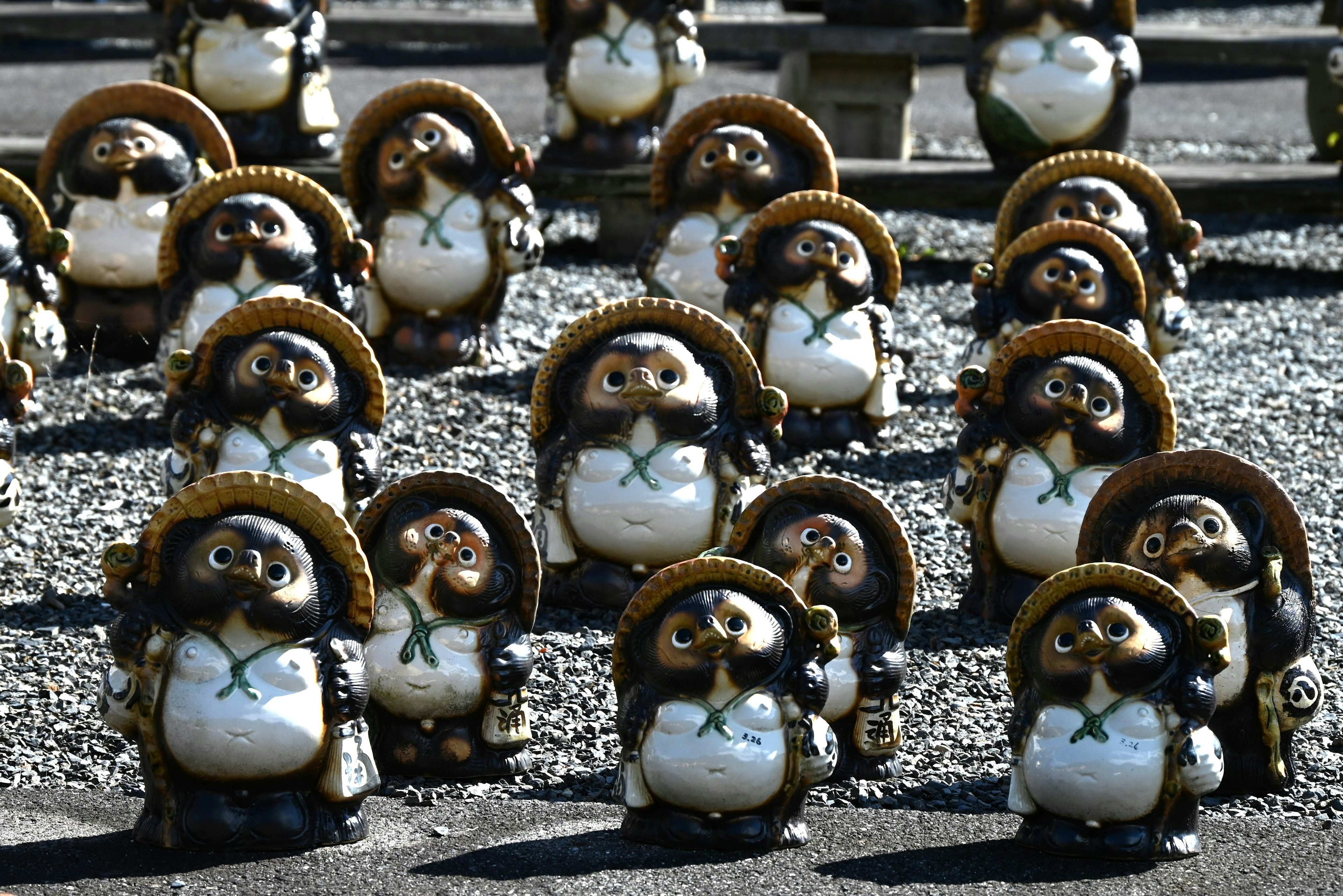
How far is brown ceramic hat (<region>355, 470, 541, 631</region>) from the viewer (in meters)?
4.12

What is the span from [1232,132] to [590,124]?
546 cm

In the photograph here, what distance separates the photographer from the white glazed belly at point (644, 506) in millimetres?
4953

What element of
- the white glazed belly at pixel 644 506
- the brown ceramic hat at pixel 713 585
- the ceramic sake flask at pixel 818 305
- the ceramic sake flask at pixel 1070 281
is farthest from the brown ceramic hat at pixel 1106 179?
the brown ceramic hat at pixel 713 585

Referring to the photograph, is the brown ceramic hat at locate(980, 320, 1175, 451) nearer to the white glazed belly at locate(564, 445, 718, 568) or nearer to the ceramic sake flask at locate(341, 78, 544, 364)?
the white glazed belly at locate(564, 445, 718, 568)

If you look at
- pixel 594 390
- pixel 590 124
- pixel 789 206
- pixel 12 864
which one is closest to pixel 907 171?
→ pixel 590 124

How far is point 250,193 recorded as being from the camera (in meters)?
5.95

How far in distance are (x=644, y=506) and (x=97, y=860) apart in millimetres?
1749

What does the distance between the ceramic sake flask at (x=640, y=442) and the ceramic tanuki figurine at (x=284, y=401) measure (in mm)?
458

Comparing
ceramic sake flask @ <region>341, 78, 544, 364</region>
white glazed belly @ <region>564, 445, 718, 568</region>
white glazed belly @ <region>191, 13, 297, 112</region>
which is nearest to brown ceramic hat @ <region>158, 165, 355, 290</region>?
ceramic sake flask @ <region>341, 78, 544, 364</region>

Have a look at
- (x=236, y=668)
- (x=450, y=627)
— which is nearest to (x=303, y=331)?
(x=450, y=627)

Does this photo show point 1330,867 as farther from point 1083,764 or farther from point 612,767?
point 612,767

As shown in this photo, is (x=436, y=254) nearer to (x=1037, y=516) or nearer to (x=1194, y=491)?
(x=1037, y=516)

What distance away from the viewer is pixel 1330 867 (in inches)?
149

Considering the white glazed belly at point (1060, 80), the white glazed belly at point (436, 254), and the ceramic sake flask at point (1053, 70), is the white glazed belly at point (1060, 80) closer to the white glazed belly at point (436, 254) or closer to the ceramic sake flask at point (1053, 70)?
the ceramic sake flask at point (1053, 70)
